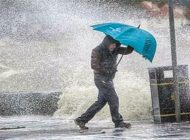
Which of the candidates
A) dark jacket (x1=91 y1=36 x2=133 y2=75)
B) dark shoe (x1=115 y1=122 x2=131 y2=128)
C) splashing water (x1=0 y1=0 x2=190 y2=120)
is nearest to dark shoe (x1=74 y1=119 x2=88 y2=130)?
dark shoe (x1=115 y1=122 x2=131 y2=128)

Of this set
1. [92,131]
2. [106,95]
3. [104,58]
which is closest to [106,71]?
[104,58]

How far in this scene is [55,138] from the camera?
11.6 metres

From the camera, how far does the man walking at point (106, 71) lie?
43.0 feet

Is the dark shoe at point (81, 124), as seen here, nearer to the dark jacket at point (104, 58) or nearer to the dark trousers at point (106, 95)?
the dark trousers at point (106, 95)

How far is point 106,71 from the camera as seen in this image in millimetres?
13180

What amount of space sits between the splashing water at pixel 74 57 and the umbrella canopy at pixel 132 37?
10.1 ft

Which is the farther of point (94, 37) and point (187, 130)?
point (94, 37)

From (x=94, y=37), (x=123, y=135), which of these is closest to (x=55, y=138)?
(x=123, y=135)

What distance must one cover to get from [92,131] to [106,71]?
114cm

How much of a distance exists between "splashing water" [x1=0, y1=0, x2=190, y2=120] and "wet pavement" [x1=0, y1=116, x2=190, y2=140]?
193 cm

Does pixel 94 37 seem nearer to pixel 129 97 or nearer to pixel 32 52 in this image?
pixel 32 52

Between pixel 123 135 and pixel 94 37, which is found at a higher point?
pixel 94 37

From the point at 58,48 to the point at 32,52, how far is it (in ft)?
4.15

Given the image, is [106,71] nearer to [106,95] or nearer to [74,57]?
[106,95]
